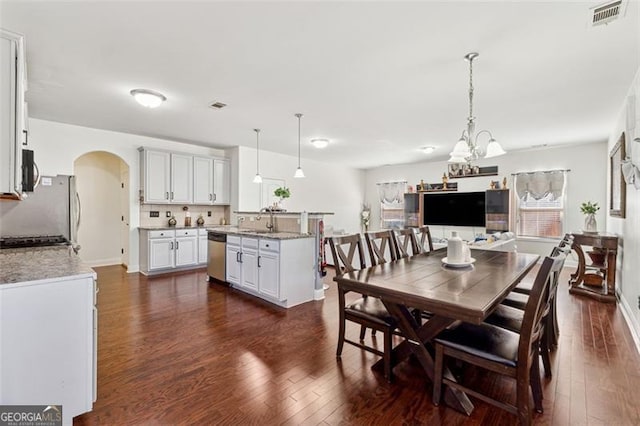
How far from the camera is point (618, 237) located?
400 centimetres

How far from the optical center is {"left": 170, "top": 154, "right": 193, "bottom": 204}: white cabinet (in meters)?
A: 5.69

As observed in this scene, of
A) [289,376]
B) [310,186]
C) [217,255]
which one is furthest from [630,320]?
[310,186]

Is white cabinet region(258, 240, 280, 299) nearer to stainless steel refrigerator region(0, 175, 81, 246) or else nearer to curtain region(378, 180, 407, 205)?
stainless steel refrigerator region(0, 175, 81, 246)

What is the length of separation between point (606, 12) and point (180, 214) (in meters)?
6.51

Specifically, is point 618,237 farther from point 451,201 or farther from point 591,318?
point 451,201

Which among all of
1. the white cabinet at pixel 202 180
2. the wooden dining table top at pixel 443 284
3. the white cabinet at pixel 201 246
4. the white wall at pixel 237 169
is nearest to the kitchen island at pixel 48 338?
the wooden dining table top at pixel 443 284

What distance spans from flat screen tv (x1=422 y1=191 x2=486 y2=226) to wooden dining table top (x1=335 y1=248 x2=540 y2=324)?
16.4ft

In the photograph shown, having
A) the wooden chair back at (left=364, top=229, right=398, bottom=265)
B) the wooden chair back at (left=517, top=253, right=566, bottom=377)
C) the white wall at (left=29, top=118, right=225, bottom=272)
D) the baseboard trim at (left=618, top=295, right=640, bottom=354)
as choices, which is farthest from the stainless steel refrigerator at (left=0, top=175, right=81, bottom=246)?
the baseboard trim at (left=618, top=295, right=640, bottom=354)

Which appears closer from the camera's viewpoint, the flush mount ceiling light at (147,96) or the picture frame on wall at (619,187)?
the flush mount ceiling light at (147,96)

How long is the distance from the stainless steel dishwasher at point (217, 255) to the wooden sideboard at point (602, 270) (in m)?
4.92

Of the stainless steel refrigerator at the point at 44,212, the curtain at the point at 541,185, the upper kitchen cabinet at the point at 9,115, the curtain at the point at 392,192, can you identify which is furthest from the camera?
the curtain at the point at 392,192

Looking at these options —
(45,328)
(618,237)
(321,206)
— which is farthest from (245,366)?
(321,206)

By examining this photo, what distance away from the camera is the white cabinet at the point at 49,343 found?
1.45 m

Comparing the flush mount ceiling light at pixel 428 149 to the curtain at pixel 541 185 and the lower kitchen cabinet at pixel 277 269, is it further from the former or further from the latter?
the lower kitchen cabinet at pixel 277 269
